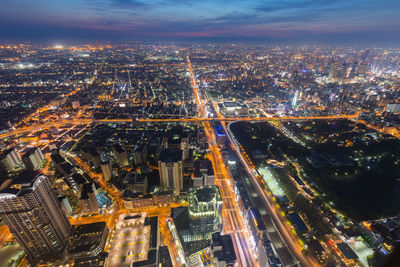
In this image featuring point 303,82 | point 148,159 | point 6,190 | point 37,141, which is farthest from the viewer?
point 303,82

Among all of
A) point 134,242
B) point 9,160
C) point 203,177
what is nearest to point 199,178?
point 203,177

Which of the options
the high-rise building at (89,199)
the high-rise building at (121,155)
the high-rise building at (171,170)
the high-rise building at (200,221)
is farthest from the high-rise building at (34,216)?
the high-rise building at (200,221)

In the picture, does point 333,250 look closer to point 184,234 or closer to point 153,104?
point 184,234

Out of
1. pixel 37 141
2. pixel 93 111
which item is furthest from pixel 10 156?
pixel 93 111

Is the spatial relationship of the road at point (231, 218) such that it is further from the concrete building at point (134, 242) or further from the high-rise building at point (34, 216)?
the high-rise building at point (34, 216)

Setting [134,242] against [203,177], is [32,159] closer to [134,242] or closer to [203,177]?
[134,242]

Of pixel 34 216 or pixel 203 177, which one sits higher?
pixel 34 216
